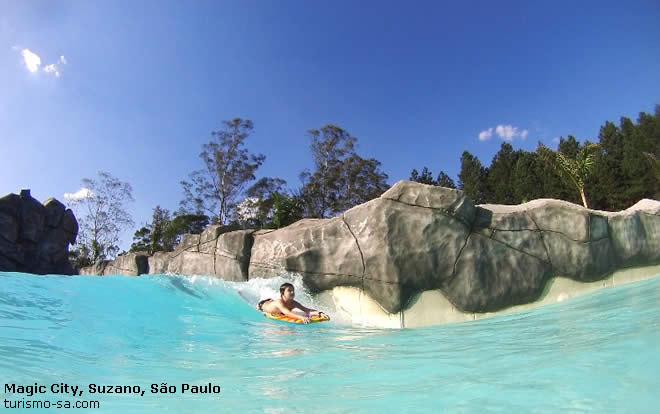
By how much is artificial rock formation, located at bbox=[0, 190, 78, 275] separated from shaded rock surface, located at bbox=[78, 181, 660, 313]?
14766 millimetres

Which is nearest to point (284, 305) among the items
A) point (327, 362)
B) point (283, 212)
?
point (327, 362)

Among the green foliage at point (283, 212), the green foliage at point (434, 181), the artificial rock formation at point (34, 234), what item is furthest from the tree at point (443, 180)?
the artificial rock formation at point (34, 234)

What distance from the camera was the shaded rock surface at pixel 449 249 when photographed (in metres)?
6.55

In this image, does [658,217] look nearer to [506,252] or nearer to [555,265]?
[555,265]

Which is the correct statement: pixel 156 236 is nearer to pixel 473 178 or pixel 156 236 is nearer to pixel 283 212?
pixel 283 212

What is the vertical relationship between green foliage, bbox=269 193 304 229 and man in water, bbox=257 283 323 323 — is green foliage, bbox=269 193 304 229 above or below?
above

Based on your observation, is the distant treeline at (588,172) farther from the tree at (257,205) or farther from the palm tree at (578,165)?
the tree at (257,205)

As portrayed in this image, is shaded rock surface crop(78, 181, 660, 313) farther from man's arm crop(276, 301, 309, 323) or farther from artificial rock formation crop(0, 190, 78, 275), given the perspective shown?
artificial rock formation crop(0, 190, 78, 275)

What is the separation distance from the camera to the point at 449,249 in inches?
262

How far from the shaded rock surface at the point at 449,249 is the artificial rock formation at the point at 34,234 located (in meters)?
14.8

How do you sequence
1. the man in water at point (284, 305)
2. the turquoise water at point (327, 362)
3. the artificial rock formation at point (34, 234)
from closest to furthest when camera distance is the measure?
the turquoise water at point (327, 362)
the man in water at point (284, 305)
the artificial rock formation at point (34, 234)

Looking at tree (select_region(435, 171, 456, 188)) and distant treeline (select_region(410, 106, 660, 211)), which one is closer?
distant treeline (select_region(410, 106, 660, 211))

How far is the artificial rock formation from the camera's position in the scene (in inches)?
631

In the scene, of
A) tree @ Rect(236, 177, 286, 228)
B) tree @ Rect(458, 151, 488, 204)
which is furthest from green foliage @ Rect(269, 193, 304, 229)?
tree @ Rect(458, 151, 488, 204)
